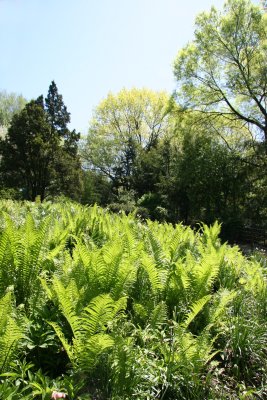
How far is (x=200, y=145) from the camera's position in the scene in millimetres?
23703

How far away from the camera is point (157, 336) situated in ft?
6.70

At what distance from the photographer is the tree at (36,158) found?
26.2 m

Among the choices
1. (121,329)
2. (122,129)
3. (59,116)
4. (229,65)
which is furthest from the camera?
(122,129)

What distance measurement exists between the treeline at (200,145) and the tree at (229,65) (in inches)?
2.5

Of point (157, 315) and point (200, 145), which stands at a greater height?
point (200, 145)

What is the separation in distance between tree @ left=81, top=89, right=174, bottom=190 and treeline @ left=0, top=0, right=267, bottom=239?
5.44m

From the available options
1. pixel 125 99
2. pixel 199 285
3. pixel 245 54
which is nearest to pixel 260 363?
pixel 199 285

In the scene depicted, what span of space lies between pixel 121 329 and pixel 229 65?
81.3 feet

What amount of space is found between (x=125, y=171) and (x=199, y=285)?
35408mm

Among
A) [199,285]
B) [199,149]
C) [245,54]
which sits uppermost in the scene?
[245,54]

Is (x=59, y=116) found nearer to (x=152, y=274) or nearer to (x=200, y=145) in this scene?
(x=200, y=145)

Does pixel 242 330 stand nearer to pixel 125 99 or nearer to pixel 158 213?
pixel 158 213

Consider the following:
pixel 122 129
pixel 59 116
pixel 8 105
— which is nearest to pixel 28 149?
pixel 59 116

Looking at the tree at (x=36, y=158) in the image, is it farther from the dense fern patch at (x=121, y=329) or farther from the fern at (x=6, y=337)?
the fern at (x=6, y=337)
